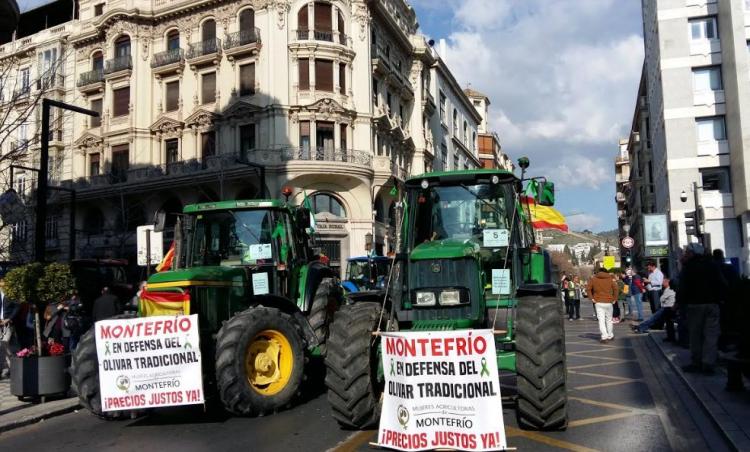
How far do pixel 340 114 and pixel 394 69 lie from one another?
7.77 m

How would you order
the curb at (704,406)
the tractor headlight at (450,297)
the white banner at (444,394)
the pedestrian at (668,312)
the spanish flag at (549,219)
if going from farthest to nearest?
the pedestrian at (668,312) < the spanish flag at (549,219) < the tractor headlight at (450,297) < the curb at (704,406) < the white banner at (444,394)

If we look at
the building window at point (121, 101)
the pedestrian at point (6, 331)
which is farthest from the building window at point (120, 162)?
the pedestrian at point (6, 331)

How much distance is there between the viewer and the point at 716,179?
35.7m

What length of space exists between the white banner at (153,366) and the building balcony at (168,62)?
30615mm

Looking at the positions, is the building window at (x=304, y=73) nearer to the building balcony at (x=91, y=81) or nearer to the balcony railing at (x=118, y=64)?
the balcony railing at (x=118, y=64)

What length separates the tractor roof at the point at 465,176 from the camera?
7715mm

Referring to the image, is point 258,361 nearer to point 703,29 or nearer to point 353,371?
point 353,371

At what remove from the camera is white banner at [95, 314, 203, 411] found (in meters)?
7.41

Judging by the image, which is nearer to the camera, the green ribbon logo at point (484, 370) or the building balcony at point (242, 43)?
the green ribbon logo at point (484, 370)

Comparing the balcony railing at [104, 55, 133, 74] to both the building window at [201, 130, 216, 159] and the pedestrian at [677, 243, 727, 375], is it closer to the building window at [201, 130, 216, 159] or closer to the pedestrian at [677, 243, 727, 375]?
the building window at [201, 130, 216, 159]

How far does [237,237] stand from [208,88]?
27.6 m

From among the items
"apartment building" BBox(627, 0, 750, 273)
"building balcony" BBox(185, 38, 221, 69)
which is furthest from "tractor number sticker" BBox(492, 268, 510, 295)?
"apartment building" BBox(627, 0, 750, 273)

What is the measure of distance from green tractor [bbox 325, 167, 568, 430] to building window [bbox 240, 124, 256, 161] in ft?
87.2

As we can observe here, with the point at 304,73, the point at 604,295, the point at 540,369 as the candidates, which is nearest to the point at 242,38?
the point at 304,73
